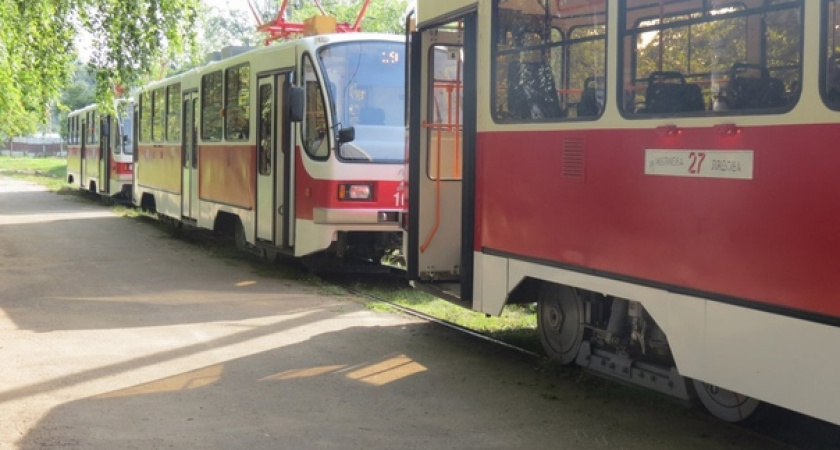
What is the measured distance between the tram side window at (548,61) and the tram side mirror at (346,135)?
4.99 metres

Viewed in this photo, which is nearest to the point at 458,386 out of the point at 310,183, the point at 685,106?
the point at 685,106

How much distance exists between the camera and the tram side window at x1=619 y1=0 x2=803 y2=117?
5.54 meters

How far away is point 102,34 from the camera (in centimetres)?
1565

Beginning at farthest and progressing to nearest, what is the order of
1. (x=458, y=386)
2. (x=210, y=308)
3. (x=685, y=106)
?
(x=210, y=308) < (x=458, y=386) < (x=685, y=106)

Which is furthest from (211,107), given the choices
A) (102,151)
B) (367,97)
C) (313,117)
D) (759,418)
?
(102,151)

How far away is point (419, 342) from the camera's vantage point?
980 cm

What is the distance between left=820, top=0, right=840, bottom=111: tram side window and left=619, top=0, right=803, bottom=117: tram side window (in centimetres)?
18

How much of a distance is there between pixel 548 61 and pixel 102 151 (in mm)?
26763

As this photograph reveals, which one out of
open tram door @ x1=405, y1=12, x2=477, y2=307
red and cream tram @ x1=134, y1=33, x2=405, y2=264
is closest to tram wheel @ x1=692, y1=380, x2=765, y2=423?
open tram door @ x1=405, y1=12, x2=477, y2=307

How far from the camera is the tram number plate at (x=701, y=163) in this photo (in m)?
5.71

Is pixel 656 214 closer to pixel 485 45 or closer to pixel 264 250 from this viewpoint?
pixel 485 45

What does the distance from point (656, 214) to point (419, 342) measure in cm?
380

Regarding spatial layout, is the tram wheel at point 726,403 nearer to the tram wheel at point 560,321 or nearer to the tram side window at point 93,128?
the tram wheel at point 560,321

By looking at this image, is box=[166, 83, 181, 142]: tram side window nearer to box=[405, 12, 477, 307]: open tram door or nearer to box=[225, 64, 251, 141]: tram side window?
box=[225, 64, 251, 141]: tram side window
